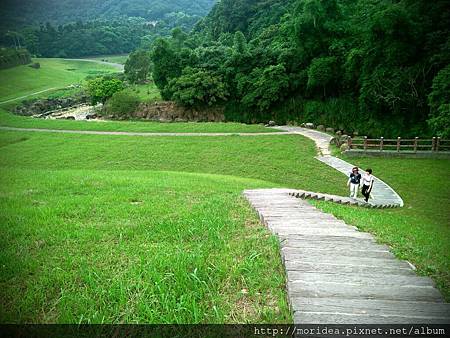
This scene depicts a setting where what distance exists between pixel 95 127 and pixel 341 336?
34.9 m

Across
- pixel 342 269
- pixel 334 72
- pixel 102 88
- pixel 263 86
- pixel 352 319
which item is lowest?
pixel 342 269

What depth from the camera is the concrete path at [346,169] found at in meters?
14.4

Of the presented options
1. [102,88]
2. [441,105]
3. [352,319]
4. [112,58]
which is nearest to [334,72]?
[441,105]

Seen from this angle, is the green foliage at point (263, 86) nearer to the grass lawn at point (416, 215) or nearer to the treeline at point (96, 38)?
the grass lawn at point (416, 215)

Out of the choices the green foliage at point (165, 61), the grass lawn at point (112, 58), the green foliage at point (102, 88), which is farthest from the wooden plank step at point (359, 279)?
the grass lawn at point (112, 58)

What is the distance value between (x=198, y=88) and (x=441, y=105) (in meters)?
28.7

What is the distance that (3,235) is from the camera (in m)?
4.79

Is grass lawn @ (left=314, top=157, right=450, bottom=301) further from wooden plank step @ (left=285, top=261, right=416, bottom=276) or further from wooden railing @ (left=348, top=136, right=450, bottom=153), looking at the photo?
wooden railing @ (left=348, top=136, right=450, bottom=153)

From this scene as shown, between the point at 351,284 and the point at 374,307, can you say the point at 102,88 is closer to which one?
the point at 351,284

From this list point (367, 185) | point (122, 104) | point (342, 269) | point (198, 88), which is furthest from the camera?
point (122, 104)

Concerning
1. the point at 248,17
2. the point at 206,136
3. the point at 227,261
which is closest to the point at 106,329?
the point at 227,261

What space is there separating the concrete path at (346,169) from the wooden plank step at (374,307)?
11.6m

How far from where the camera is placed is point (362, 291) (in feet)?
10.9

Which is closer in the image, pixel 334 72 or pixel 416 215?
pixel 416 215
